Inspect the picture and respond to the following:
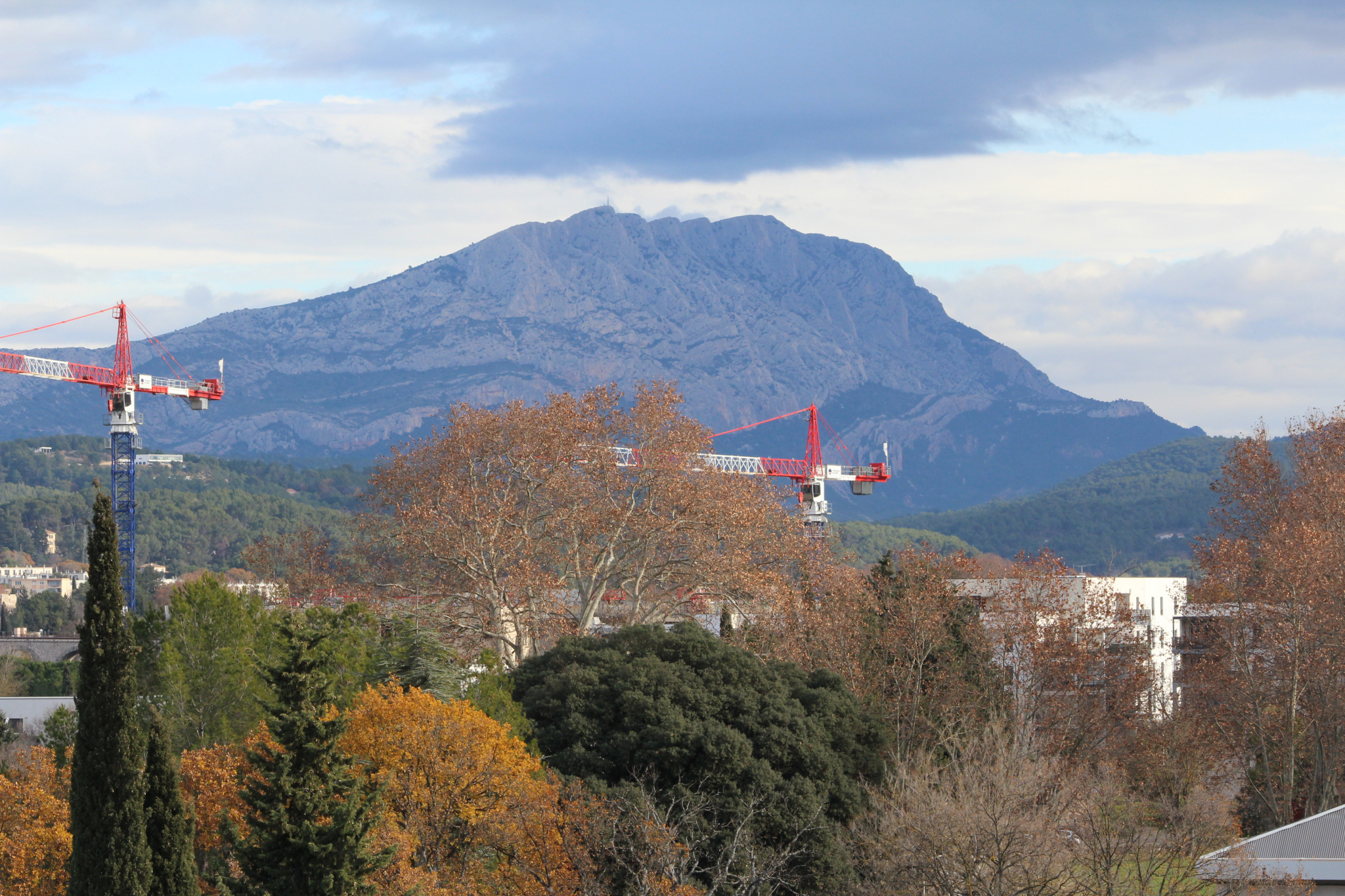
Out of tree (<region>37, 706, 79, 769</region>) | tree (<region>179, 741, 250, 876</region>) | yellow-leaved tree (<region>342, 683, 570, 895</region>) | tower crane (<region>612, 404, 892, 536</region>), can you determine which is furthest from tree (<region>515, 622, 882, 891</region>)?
tower crane (<region>612, 404, 892, 536</region>)

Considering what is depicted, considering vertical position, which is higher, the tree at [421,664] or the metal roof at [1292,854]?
the tree at [421,664]

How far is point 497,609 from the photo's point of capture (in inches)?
2063

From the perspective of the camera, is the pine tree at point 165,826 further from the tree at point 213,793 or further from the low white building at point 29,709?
the low white building at point 29,709

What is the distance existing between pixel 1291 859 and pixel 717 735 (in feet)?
49.5

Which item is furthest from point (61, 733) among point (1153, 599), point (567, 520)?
point (1153, 599)

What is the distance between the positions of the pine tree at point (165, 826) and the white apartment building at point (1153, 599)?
4172 centimetres

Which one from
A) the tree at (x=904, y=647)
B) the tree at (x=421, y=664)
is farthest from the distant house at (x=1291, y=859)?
the tree at (x=421, y=664)

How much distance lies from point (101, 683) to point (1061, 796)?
2291 cm

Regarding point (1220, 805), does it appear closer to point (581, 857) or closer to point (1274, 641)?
point (1274, 641)

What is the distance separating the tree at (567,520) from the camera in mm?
53094

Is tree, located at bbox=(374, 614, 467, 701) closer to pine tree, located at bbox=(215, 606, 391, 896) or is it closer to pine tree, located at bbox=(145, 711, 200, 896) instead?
pine tree, located at bbox=(215, 606, 391, 896)

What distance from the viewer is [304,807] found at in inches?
1103

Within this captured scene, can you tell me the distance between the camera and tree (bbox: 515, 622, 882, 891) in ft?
120

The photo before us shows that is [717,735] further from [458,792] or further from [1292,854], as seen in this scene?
[1292,854]
